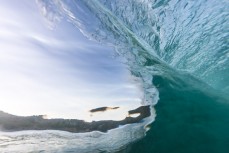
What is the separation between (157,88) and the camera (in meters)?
9.48

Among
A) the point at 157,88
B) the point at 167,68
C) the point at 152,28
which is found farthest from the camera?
the point at 152,28

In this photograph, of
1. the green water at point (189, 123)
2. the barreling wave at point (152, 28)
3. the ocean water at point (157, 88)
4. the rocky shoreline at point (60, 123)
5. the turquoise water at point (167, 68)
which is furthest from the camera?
the green water at point (189, 123)

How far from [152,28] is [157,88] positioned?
8.60 ft

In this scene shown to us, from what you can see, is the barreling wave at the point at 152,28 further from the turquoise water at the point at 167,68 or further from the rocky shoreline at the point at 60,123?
the rocky shoreline at the point at 60,123

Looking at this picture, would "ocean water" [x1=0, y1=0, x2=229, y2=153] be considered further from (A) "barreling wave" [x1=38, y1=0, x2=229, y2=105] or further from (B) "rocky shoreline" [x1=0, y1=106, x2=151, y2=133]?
(B) "rocky shoreline" [x1=0, y1=106, x2=151, y2=133]

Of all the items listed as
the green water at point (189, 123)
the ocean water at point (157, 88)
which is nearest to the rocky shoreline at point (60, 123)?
the ocean water at point (157, 88)

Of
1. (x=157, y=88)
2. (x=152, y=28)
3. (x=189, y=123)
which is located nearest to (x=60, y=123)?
(x=157, y=88)

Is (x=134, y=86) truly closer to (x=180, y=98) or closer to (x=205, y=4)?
(x=180, y=98)

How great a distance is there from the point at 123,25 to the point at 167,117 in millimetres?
3704

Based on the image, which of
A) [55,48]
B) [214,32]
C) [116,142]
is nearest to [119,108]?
[116,142]

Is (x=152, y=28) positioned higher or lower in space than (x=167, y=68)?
higher

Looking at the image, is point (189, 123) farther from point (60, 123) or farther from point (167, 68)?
point (60, 123)

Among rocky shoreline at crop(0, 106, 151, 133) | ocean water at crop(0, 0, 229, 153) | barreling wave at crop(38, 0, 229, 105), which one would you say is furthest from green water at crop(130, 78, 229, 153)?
rocky shoreline at crop(0, 106, 151, 133)

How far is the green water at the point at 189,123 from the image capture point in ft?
32.1
